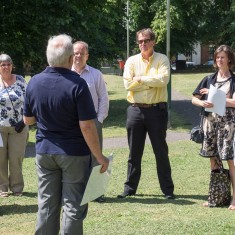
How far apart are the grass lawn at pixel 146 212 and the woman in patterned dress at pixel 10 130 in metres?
0.28

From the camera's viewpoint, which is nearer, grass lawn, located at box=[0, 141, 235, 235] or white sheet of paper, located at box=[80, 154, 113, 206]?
white sheet of paper, located at box=[80, 154, 113, 206]

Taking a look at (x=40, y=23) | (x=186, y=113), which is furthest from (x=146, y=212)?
(x=186, y=113)

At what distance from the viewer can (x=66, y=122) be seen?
471 cm

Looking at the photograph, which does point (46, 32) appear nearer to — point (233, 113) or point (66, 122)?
point (233, 113)

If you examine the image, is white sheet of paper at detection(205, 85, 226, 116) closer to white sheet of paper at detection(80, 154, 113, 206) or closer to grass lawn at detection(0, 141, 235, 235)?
grass lawn at detection(0, 141, 235, 235)

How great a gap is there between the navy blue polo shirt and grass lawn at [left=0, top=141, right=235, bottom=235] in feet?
5.22

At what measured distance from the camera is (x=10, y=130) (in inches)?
313

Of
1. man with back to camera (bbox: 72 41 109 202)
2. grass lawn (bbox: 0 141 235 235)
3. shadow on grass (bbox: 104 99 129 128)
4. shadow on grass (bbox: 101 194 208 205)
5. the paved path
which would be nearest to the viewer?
grass lawn (bbox: 0 141 235 235)

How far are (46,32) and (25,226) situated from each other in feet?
33.8

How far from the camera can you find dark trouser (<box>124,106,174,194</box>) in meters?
7.40

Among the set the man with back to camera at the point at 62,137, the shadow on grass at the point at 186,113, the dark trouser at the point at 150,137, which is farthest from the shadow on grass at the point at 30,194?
the shadow on grass at the point at 186,113

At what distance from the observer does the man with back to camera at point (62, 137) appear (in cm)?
465

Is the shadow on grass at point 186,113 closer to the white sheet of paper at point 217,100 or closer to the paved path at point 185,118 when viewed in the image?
the paved path at point 185,118

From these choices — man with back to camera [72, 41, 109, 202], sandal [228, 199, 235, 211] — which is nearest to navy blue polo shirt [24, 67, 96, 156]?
man with back to camera [72, 41, 109, 202]
